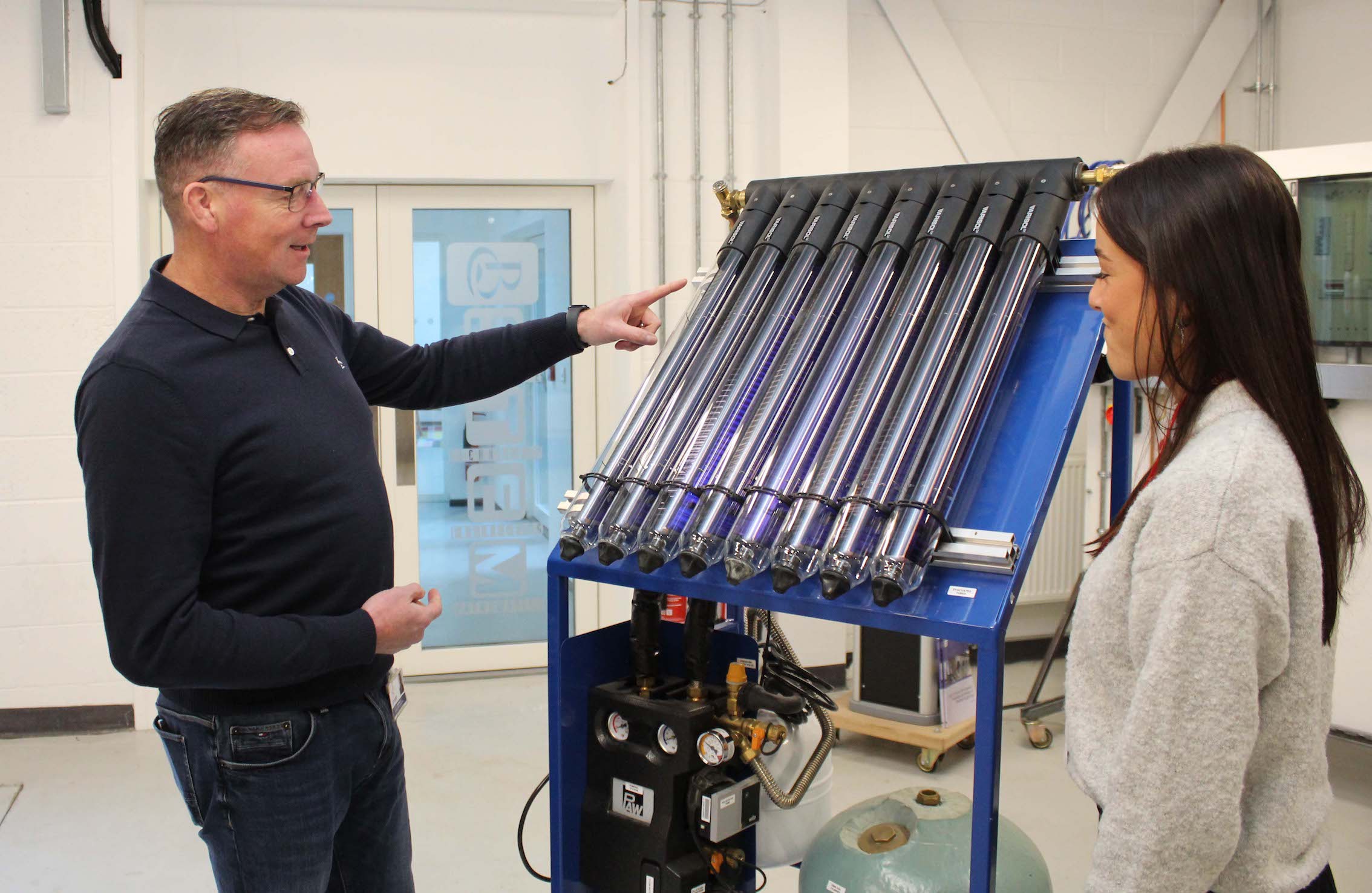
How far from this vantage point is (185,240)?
1.39m

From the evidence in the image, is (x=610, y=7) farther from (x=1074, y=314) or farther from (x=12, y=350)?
(x=1074, y=314)

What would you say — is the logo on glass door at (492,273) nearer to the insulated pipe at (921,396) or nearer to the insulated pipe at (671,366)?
the insulated pipe at (671,366)

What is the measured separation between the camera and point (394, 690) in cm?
159

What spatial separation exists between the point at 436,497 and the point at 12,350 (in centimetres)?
146

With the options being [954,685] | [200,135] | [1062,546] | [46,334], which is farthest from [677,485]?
[1062,546]

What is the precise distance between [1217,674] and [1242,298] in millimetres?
346

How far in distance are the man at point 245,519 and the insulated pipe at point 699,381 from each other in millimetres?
290

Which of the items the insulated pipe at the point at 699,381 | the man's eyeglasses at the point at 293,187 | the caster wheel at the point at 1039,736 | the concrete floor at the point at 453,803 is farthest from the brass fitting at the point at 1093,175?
Answer: the caster wheel at the point at 1039,736

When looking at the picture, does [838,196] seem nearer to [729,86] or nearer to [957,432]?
[957,432]

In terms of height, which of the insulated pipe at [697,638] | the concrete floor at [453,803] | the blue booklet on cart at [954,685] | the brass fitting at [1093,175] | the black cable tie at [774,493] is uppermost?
the brass fitting at [1093,175]

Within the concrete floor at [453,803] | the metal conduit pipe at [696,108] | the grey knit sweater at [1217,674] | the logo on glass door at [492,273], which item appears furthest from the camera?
the logo on glass door at [492,273]

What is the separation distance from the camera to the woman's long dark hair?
1003mm

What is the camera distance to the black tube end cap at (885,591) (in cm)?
117

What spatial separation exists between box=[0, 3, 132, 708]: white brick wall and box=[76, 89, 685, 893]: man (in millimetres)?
2453
